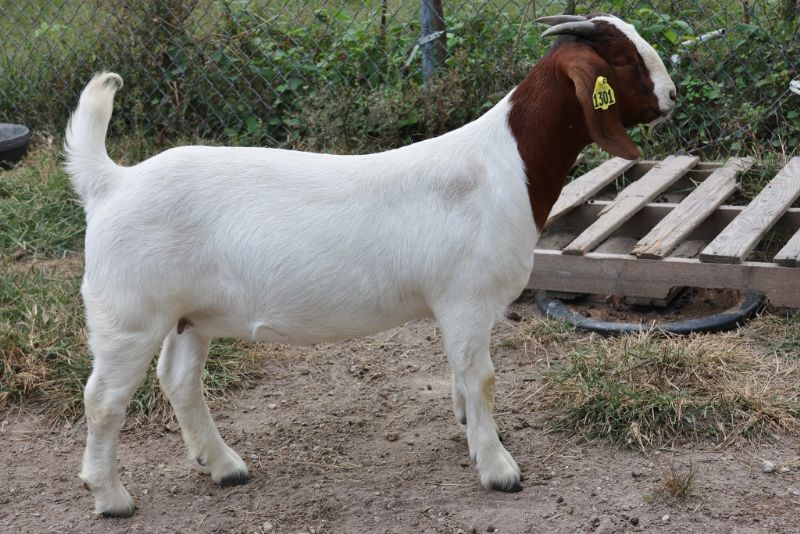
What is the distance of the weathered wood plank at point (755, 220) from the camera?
14.2 ft

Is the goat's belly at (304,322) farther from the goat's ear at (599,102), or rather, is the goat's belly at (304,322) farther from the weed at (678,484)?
the weed at (678,484)

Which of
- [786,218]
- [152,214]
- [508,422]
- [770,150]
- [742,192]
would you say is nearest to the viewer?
[152,214]

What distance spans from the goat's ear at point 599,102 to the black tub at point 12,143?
4742 millimetres

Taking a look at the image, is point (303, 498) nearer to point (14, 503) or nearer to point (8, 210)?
point (14, 503)

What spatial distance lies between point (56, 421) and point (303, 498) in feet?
4.05

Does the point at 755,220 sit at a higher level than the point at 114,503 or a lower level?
higher

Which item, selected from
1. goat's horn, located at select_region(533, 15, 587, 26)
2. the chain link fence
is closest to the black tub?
the chain link fence

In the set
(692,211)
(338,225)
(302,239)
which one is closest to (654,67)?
(338,225)

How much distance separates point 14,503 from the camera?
11.5 feet

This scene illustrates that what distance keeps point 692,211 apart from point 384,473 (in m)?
2.19

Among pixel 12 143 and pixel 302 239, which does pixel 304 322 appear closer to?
pixel 302 239

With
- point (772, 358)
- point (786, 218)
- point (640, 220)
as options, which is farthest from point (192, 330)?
point (786, 218)

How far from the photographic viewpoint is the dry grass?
3568 mm

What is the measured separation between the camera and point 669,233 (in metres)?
4.62
